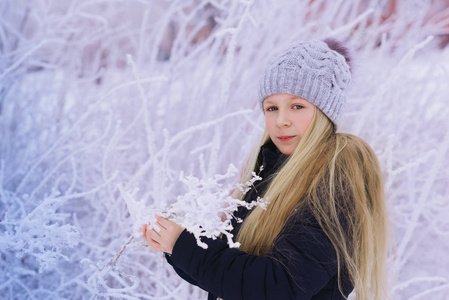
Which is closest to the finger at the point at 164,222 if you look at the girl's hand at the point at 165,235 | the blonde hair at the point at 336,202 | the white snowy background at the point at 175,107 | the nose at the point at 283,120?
the girl's hand at the point at 165,235

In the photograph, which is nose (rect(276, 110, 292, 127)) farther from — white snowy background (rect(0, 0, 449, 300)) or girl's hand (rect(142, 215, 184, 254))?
white snowy background (rect(0, 0, 449, 300))

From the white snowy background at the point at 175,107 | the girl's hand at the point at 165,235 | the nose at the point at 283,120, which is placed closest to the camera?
the girl's hand at the point at 165,235

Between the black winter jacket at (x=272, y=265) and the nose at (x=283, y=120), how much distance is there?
12.8 inches

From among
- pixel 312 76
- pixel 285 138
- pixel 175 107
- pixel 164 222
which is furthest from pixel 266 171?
pixel 175 107

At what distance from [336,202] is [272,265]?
0.78 feet

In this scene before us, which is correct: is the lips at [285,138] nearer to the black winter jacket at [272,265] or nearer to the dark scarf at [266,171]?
the dark scarf at [266,171]

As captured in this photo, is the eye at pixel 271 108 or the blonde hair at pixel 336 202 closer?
the blonde hair at pixel 336 202

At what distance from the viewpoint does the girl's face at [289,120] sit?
50.6 inches

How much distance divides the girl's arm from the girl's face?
1.12 feet

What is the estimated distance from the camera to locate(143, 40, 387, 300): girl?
97 centimetres

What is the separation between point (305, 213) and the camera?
1.05m

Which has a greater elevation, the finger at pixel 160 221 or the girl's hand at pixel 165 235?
the finger at pixel 160 221

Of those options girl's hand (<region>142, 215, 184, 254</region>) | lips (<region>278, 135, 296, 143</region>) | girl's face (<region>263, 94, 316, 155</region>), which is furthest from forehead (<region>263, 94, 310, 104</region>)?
girl's hand (<region>142, 215, 184, 254</region>)

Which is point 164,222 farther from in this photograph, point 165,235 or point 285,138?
point 285,138
